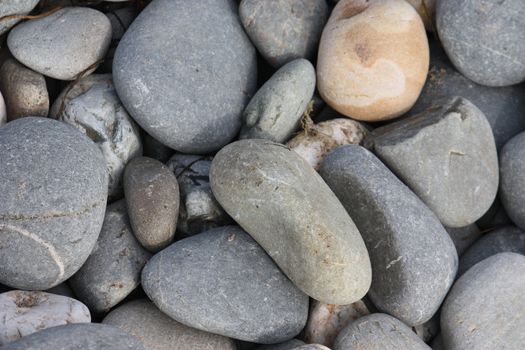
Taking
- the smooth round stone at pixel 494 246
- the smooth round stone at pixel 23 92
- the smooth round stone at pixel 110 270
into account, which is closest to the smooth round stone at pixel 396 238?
the smooth round stone at pixel 494 246

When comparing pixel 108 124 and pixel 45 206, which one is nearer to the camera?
pixel 45 206

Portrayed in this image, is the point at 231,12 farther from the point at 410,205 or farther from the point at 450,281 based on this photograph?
the point at 450,281

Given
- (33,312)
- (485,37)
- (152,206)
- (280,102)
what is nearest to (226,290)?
(152,206)

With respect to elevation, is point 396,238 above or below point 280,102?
below

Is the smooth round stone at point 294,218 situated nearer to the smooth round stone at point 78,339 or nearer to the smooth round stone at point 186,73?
the smooth round stone at point 186,73

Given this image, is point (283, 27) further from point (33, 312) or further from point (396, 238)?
point (33, 312)

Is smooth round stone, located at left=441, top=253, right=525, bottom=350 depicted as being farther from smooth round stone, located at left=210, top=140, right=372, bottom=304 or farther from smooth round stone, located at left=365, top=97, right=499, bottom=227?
smooth round stone, located at left=210, top=140, right=372, bottom=304
